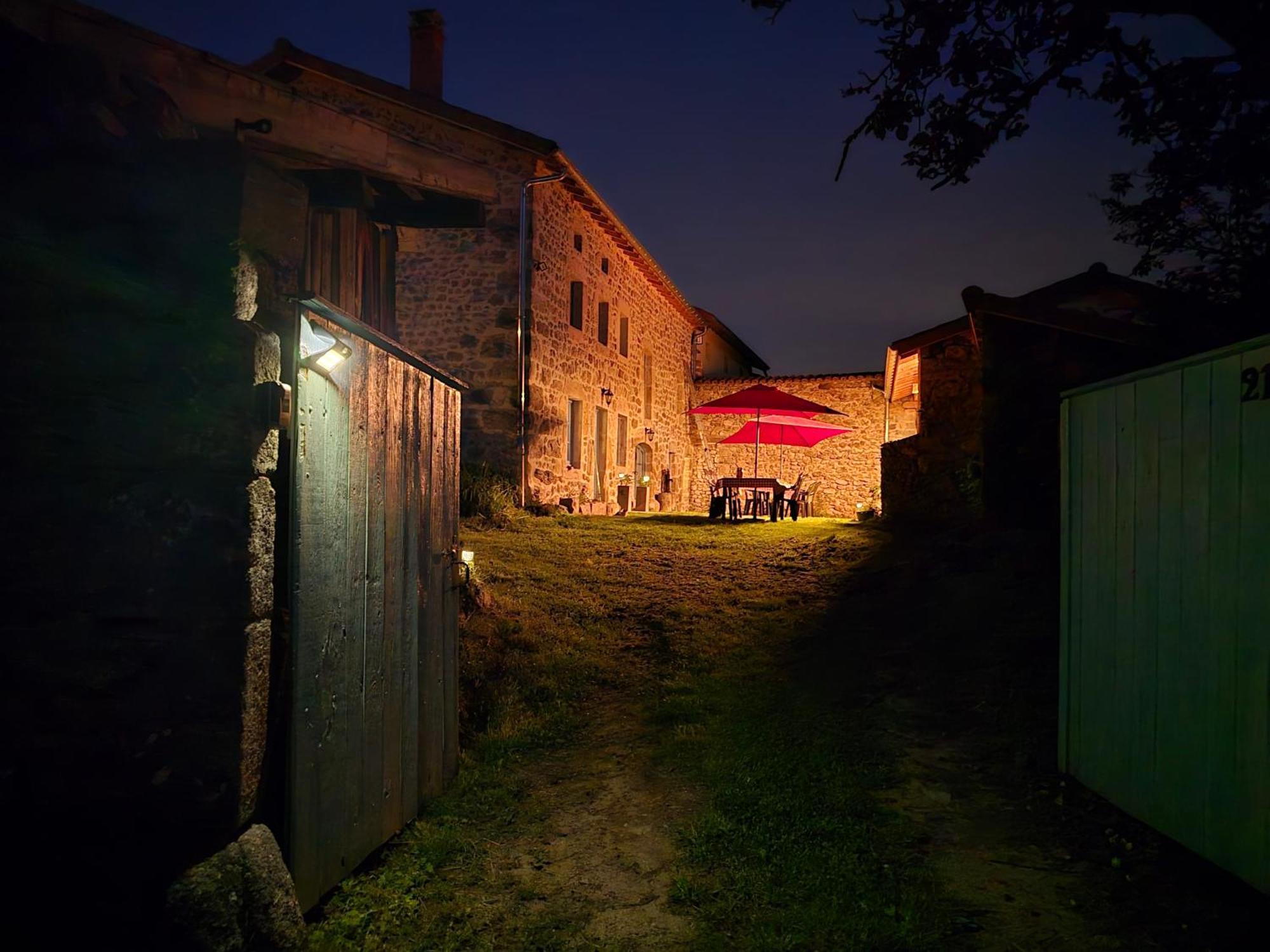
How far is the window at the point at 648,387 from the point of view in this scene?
2025 cm

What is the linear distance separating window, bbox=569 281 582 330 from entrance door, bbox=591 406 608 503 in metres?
2.05

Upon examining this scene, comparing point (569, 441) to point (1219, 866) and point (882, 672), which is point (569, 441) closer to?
point (882, 672)

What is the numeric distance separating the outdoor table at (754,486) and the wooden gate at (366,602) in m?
10.2

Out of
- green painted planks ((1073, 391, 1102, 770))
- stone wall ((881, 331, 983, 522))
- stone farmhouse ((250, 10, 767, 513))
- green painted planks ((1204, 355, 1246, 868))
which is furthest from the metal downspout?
green painted planks ((1204, 355, 1246, 868))

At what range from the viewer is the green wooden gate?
2783 millimetres

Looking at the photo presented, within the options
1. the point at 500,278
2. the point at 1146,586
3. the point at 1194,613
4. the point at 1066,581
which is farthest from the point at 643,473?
the point at 1194,613

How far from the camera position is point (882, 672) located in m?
5.79

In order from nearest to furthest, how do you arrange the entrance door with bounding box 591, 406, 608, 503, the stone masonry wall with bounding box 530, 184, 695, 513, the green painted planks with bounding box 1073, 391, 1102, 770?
the green painted planks with bounding box 1073, 391, 1102, 770 < the stone masonry wall with bounding box 530, 184, 695, 513 < the entrance door with bounding box 591, 406, 608, 503

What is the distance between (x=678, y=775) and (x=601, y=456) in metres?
13.2

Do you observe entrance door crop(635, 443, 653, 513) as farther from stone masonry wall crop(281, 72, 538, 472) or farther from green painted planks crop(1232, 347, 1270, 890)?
green painted planks crop(1232, 347, 1270, 890)

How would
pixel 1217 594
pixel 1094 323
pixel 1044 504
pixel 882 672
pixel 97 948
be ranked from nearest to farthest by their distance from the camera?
pixel 97 948
pixel 1217 594
pixel 882 672
pixel 1094 323
pixel 1044 504

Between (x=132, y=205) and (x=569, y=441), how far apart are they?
507 inches

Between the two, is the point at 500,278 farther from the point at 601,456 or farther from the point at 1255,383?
the point at 1255,383

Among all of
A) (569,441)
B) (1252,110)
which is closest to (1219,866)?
(1252,110)
